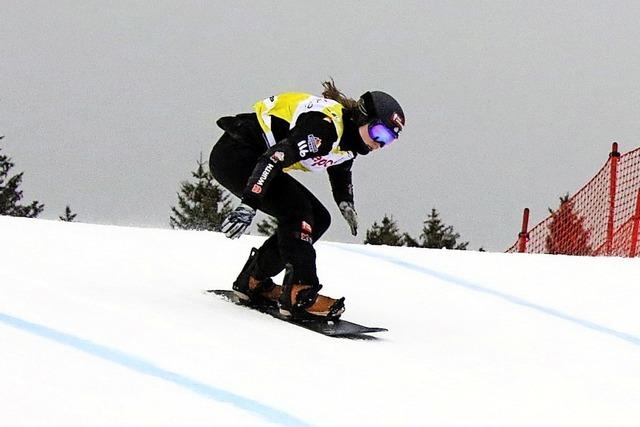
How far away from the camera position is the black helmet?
14.1 feet

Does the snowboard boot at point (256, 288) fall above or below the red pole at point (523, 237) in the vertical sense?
below

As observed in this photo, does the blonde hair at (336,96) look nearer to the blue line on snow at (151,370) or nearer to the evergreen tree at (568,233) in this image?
the blue line on snow at (151,370)

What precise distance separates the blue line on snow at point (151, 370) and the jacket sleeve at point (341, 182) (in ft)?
5.71

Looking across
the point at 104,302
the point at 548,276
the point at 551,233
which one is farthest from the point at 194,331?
the point at 551,233

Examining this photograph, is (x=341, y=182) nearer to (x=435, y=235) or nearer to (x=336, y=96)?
(x=336, y=96)

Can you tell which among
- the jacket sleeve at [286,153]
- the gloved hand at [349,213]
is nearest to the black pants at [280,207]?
the gloved hand at [349,213]

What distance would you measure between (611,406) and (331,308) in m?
1.36

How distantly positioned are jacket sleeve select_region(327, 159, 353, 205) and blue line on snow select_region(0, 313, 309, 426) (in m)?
1.74

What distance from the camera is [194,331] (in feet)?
12.8

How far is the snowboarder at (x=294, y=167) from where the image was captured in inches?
167

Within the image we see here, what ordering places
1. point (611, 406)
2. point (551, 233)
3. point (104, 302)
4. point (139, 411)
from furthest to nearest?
1. point (551, 233)
2. point (104, 302)
3. point (611, 406)
4. point (139, 411)

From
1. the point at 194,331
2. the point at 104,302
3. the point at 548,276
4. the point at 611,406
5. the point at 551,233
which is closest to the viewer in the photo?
the point at 611,406

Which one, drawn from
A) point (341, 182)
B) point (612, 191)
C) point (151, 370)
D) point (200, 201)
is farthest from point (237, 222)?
point (200, 201)

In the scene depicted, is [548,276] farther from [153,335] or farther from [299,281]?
[153,335]
